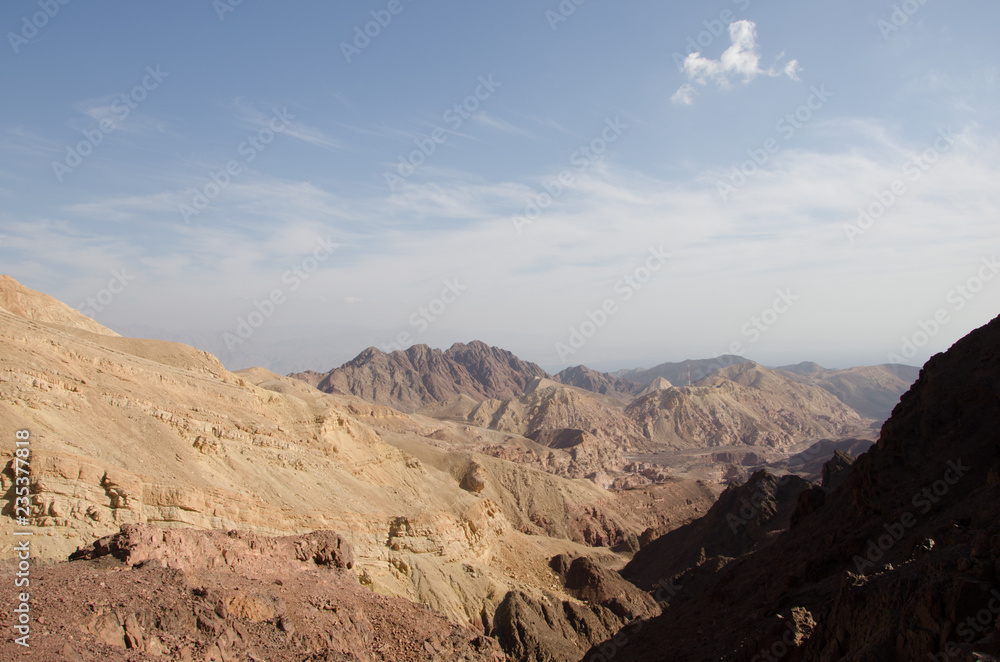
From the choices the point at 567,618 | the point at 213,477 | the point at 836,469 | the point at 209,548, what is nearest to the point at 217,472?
the point at 213,477

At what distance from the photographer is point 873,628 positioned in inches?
415

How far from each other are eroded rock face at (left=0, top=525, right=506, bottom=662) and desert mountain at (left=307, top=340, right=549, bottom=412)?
421 feet

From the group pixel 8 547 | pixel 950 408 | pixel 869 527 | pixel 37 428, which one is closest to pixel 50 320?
pixel 37 428

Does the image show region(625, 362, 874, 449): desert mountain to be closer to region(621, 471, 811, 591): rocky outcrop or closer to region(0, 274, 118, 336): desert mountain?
region(621, 471, 811, 591): rocky outcrop

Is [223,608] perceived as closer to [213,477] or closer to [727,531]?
[213,477]

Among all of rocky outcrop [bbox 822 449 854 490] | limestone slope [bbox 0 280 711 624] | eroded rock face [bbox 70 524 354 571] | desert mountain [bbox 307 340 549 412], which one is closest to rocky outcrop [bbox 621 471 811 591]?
rocky outcrop [bbox 822 449 854 490]

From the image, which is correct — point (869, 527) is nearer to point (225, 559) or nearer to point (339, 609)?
point (339, 609)

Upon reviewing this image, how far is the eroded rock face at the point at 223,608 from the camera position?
1362 cm

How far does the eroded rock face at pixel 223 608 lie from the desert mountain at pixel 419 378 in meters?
128

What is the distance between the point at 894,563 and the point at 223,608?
18.4 metres

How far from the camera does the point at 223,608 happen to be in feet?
54.7

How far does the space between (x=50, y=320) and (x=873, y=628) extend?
5101cm

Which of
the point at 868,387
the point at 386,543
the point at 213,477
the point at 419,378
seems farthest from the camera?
the point at 868,387

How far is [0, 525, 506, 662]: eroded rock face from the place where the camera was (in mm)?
13625
